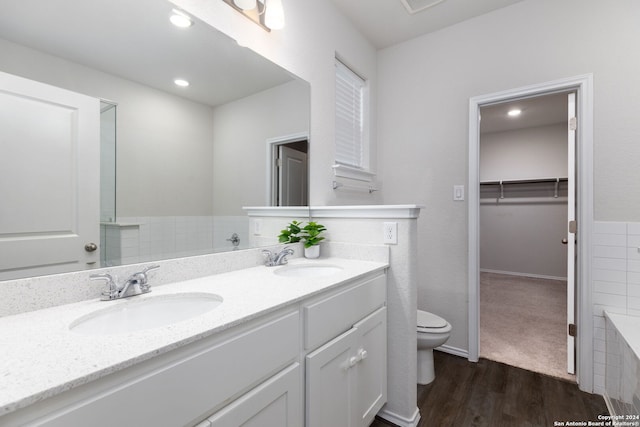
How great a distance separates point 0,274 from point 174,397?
2.10ft

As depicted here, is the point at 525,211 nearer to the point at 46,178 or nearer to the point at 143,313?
the point at 143,313

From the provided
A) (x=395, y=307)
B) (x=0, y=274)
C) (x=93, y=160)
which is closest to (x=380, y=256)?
(x=395, y=307)

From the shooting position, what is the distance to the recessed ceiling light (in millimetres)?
1204

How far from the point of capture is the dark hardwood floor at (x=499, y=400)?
160 cm

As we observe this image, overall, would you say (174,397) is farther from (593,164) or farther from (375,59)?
(375,59)

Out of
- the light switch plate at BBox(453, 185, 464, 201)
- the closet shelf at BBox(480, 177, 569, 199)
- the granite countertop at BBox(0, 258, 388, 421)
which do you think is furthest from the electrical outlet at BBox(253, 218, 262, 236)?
the closet shelf at BBox(480, 177, 569, 199)

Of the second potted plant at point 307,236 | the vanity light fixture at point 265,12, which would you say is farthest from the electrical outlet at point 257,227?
the vanity light fixture at point 265,12

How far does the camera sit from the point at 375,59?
109 inches

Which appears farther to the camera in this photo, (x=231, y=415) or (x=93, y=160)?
(x=93, y=160)

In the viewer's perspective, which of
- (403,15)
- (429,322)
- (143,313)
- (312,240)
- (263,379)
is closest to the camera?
(263,379)

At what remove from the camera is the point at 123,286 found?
3.20ft

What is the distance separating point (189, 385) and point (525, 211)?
544cm

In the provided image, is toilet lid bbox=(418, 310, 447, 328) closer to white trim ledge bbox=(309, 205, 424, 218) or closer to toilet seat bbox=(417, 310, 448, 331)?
toilet seat bbox=(417, 310, 448, 331)

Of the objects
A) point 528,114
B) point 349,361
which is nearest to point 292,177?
point 349,361
